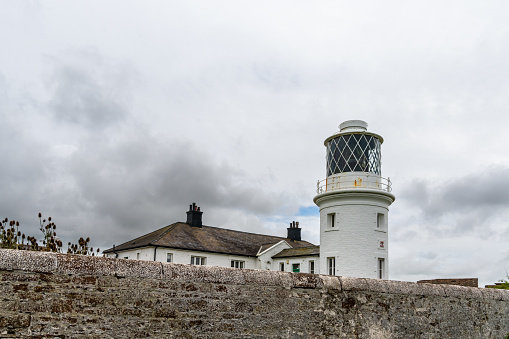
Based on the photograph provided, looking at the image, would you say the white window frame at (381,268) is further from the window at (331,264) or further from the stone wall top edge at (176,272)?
the stone wall top edge at (176,272)

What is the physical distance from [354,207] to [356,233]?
0.96m

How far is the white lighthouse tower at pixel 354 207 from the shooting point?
16266mm

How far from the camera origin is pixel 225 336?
5.64 meters

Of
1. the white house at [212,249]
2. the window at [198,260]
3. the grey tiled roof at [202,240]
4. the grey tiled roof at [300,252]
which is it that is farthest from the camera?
the window at [198,260]

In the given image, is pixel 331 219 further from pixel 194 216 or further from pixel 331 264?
pixel 194 216

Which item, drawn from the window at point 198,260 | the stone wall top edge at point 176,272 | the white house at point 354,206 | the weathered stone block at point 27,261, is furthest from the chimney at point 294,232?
the weathered stone block at point 27,261

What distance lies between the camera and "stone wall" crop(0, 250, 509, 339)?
453cm

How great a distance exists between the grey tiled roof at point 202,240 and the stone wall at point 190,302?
17.9 m

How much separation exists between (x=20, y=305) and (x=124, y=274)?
1063 mm

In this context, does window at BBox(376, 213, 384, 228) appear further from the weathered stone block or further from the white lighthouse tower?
the weathered stone block

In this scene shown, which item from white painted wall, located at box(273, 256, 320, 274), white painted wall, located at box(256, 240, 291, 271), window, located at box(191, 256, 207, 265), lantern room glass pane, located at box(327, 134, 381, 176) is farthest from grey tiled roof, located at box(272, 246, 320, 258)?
lantern room glass pane, located at box(327, 134, 381, 176)

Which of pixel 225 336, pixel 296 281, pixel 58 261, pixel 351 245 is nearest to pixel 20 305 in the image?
pixel 58 261

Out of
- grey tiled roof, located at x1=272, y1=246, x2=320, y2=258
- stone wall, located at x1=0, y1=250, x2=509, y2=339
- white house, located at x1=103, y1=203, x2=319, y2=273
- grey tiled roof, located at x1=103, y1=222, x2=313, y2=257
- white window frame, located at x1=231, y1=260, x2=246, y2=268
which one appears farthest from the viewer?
white window frame, located at x1=231, y1=260, x2=246, y2=268

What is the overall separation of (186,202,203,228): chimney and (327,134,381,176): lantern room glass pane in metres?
12.5
